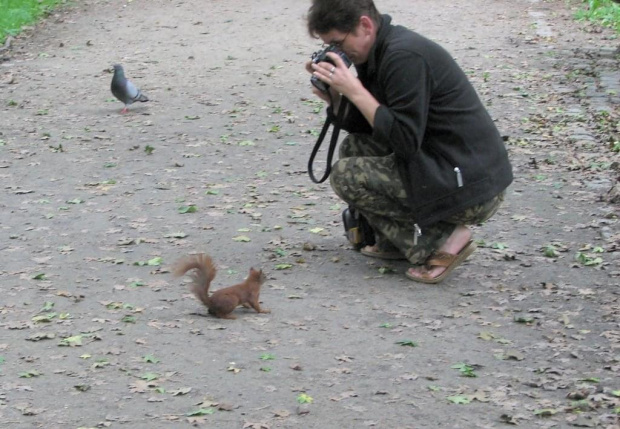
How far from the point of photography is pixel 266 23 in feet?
52.3

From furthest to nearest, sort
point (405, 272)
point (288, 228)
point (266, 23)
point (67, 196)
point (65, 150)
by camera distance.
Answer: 1. point (266, 23)
2. point (65, 150)
3. point (67, 196)
4. point (288, 228)
5. point (405, 272)

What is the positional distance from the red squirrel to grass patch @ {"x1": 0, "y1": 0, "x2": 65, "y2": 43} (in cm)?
1017

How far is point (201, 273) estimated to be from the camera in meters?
5.02

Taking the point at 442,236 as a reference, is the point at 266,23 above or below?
below

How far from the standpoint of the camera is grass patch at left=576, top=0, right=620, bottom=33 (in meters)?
15.6

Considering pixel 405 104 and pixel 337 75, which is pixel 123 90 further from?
pixel 405 104

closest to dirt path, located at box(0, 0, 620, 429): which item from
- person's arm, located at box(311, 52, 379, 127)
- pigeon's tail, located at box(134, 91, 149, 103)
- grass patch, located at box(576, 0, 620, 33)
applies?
pigeon's tail, located at box(134, 91, 149, 103)

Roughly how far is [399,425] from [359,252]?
89.3 inches

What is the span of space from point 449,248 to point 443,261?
3.3 inches

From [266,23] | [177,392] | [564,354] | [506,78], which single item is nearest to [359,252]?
[564,354]

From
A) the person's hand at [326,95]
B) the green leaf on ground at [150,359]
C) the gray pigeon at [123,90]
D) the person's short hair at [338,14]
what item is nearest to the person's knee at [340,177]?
the person's hand at [326,95]

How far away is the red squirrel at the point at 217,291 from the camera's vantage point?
503 cm

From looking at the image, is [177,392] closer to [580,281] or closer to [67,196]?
[580,281]

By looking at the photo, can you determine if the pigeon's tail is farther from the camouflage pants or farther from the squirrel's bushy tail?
the squirrel's bushy tail
